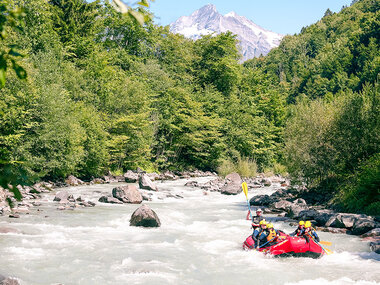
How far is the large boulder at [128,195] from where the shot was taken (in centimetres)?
1739

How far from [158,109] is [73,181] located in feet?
46.6

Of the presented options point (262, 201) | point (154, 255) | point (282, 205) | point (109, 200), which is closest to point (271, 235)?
point (154, 255)

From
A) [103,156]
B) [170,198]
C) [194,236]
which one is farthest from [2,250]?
[103,156]

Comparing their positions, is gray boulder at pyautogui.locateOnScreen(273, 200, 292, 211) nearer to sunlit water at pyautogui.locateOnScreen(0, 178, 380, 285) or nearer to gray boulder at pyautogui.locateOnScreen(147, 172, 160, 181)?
sunlit water at pyautogui.locateOnScreen(0, 178, 380, 285)

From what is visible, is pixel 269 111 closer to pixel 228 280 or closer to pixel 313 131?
pixel 313 131

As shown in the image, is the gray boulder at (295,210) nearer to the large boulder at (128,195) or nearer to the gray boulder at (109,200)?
the large boulder at (128,195)

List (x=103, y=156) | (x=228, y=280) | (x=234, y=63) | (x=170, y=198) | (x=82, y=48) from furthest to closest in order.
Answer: (x=234, y=63), (x=82, y=48), (x=103, y=156), (x=170, y=198), (x=228, y=280)

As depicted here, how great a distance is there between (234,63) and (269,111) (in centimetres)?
892

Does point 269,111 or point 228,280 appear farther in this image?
point 269,111

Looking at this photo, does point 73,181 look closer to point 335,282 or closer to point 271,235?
point 271,235

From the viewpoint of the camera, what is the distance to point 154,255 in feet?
31.6

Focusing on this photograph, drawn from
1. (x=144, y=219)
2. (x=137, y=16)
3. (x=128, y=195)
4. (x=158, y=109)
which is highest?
(x=158, y=109)

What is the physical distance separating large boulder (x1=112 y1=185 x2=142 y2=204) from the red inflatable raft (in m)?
9.17

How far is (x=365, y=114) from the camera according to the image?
15.8 m
